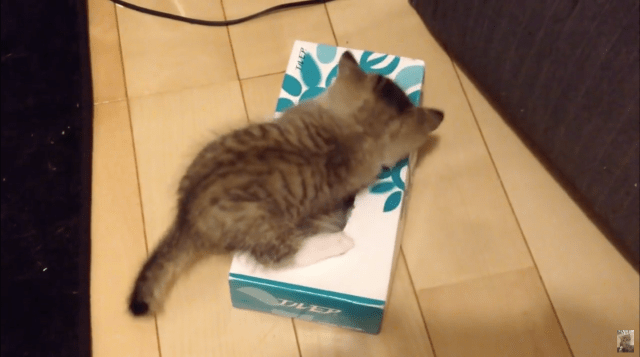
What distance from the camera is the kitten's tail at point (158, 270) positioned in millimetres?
827

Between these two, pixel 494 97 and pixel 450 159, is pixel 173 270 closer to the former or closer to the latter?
pixel 450 159

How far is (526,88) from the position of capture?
3.14ft

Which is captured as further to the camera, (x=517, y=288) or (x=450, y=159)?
(x=450, y=159)

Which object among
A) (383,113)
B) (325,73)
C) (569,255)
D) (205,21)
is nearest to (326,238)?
(383,113)

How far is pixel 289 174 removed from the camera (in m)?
0.79

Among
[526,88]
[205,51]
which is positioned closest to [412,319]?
[526,88]

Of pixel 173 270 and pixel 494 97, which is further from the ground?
pixel 494 97

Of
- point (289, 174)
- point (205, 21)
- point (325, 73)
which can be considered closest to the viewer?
point (289, 174)

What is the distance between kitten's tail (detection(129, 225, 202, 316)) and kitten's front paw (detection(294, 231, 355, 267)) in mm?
160

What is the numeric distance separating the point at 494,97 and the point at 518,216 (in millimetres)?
236

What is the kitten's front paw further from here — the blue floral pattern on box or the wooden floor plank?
the wooden floor plank

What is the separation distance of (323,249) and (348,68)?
291mm

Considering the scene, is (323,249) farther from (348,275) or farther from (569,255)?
(569,255)

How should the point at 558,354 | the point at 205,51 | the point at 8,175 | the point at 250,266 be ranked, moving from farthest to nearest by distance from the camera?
the point at 205,51 < the point at 8,175 < the point at 558,354 < the point at 250,266
